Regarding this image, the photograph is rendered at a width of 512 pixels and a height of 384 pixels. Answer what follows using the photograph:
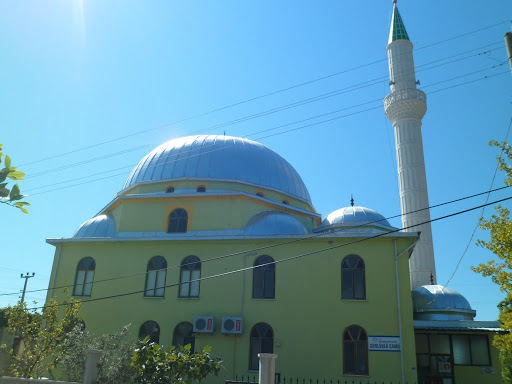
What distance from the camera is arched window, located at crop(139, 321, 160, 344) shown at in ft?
54.7

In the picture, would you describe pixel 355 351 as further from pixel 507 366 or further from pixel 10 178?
pixel 10 178

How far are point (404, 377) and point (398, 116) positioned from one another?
54.8 feet

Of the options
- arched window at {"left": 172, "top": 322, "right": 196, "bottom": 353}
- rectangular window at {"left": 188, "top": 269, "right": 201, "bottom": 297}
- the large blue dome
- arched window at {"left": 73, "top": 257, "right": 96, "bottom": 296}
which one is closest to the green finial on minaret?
the large blue dome

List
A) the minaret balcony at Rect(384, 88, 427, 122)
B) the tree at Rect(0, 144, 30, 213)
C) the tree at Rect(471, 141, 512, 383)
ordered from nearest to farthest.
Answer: the tree at Rect(0, 144, 30, 213), the tree at Rect(471, 141, 512, 383), the minaret balcony at Rect(384, 88, 427, 122)

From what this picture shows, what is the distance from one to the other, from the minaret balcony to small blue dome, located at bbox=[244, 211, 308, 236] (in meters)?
12.1

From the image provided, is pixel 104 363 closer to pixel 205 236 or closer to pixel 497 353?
pixel 205 236

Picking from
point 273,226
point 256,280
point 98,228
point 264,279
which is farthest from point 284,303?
point 98,228

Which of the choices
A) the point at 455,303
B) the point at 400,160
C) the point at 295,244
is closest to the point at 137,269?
the point at 295,244

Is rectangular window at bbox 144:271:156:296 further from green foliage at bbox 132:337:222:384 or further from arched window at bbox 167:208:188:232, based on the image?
green foliage at bbox 132:337:222:384

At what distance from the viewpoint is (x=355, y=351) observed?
14805mm

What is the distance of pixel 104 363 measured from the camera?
12.2 metres

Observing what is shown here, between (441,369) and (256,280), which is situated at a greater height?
(256,280)

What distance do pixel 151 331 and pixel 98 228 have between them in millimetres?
5415

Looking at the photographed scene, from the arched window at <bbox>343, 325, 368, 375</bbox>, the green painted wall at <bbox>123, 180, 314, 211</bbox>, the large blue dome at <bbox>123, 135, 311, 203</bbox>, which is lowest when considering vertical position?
the arched window at <bbox>343, 325, 368, 375</bbox>
